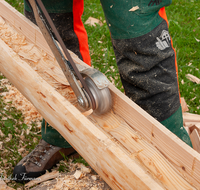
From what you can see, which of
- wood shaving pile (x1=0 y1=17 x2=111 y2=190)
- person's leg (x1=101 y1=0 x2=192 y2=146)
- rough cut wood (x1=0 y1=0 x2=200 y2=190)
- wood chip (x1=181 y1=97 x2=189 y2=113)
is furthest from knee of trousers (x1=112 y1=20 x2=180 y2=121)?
wood chip (x1=181 y1=97 x2=189 y2=113)

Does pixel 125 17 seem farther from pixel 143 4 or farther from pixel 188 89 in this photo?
pixel 188 89

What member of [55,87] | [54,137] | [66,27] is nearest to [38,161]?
[54,137]

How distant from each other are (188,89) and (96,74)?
5.70ft

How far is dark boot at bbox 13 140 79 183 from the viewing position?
1923mm

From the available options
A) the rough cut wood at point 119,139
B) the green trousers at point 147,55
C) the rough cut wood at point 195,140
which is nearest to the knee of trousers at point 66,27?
the rough cut wood at point 119,139

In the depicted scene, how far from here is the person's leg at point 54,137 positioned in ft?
6.27

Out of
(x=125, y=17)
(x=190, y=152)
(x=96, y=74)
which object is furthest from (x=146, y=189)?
(x=125, y=17)

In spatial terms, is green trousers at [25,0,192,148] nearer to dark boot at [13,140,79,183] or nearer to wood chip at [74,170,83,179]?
wood chip at [74,170,83,179]

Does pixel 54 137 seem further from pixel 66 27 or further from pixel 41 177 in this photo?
pixel 66 27

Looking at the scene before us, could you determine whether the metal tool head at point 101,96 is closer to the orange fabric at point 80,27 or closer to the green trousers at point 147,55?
the green trousers at point 147,55

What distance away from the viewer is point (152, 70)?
1.54 m

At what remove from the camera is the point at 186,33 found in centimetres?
375

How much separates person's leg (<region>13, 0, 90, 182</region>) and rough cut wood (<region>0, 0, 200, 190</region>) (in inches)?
20.2

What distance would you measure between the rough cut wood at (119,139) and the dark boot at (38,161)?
67 cm
